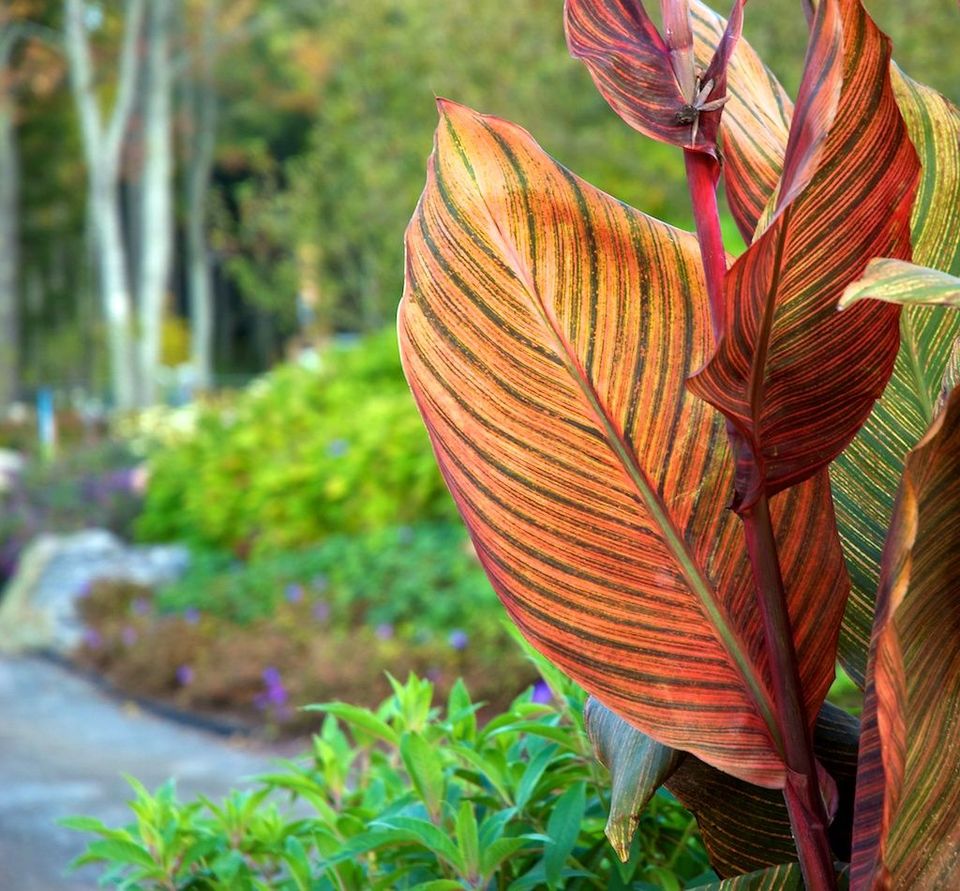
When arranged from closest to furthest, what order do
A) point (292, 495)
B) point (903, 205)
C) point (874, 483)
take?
point (903, 205), point (874, 483), point (292, 495)

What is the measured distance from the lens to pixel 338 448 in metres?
8.00

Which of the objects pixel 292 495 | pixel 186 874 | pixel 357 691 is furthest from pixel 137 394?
pixel 186 874

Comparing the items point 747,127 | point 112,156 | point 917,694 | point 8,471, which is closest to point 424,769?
point 917,694

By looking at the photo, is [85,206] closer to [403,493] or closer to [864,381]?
[403,493]

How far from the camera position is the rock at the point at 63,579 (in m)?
7.75

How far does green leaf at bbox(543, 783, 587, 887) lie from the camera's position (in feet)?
3.79

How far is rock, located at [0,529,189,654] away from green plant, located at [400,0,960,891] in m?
7.08

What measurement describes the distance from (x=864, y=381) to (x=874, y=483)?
0.84ft

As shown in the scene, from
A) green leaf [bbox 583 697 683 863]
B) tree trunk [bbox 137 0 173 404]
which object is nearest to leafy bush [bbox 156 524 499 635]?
green leaf [bbox 583 697 683 863]

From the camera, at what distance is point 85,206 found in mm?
36031

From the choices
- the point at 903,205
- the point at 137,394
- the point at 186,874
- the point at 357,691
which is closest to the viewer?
the point at 903,205

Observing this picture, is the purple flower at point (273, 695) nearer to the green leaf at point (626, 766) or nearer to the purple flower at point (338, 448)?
the purple flower at point (338, 448)

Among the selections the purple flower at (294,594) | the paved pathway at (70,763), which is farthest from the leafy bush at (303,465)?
the paved pathway at (70,763)

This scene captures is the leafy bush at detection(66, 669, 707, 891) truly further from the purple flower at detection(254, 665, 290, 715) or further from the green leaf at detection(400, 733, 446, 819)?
the purple flower at detection(254, 665, 290, 715)
